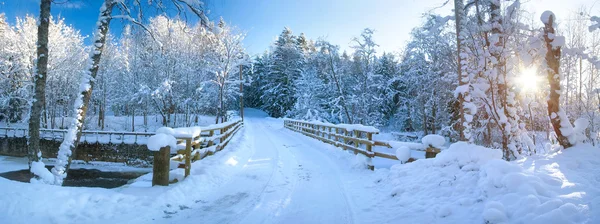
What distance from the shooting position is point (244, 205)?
14.6 ft

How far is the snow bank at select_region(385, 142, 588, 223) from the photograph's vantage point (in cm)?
274

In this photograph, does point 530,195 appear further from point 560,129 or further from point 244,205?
point 244,205

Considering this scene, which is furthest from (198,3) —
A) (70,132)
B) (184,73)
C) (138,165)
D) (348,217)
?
(184,73)

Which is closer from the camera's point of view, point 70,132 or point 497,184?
point 497,184

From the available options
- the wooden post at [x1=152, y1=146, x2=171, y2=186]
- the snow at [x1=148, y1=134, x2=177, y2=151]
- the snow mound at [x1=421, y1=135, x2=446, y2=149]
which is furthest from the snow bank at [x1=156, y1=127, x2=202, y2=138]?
the snow mound at [x1=421, y1=135, x2=446, y2=149]

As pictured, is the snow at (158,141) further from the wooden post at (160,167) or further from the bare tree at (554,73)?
the bare tree at (554,73)

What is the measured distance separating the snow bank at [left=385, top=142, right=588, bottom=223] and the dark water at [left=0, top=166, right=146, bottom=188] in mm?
14685

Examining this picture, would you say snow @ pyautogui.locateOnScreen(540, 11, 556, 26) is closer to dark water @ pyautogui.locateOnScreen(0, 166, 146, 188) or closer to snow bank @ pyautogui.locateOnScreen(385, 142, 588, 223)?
snow bank @ pyautogui.locateOnScreen(385, 142, 588, 223)

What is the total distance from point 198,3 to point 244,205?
13.5 feet

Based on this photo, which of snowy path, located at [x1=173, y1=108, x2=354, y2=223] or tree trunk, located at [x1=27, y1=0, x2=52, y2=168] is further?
tree trunk, located at [x1=27, y1=0, x2=52, y2=168]

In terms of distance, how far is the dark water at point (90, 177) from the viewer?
558 inches

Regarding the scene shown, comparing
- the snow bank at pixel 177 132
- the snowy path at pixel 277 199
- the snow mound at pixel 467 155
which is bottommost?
the snowy path at pixel 277 199

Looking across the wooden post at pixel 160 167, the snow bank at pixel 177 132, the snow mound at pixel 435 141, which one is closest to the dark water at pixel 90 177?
the snow bank at pixel 177 132

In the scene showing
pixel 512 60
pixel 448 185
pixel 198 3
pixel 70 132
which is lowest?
pixel 448 185
